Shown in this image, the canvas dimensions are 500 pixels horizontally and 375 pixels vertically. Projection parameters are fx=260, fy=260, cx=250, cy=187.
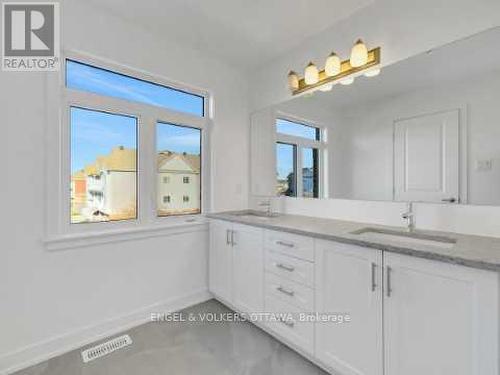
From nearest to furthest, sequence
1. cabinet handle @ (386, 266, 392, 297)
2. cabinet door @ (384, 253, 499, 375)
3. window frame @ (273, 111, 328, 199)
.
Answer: cabinet door @ (384, 253, 499, 375) → cabinet handle @ (386, 266, 392, 297) → window frame @ (273, 111, 328, 199)

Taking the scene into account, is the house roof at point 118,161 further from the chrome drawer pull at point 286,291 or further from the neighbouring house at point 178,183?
the chrome drawer pull at point 286,291

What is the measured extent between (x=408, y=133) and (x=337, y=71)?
2.41 feet

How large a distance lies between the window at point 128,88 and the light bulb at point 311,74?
3.59 feet

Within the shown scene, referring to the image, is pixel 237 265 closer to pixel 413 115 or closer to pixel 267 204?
pixel 267 204

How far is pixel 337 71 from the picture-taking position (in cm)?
209

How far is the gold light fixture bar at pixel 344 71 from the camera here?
6.24 feet

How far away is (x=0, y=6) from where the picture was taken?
1.65 m

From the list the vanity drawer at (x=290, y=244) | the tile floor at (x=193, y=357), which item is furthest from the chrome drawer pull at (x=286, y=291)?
the tile floor at (x=193, y=357)

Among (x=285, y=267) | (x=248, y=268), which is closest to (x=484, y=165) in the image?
(x=285, y=267)

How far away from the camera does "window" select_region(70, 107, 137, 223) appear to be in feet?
6.51

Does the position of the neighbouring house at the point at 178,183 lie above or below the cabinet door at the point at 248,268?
above

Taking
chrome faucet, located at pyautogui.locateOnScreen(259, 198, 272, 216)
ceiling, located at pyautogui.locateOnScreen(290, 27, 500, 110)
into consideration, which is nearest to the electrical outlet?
ceiling, located at pyautogui.locateOnScreen(290, 27, 500, 110)

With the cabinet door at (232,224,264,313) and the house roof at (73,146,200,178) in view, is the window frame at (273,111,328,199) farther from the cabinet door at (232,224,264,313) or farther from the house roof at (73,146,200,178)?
the house roof at (73,146,200,178)

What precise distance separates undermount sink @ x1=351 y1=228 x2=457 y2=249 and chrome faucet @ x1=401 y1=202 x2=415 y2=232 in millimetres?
76
